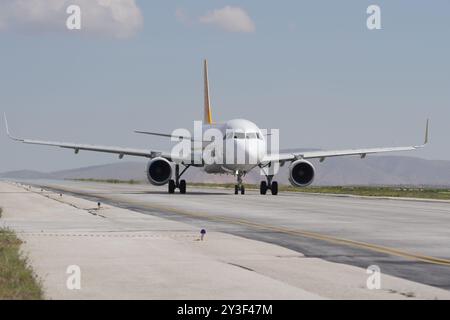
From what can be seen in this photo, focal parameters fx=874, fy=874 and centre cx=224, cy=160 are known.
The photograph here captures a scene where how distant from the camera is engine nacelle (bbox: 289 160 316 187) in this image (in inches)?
2037

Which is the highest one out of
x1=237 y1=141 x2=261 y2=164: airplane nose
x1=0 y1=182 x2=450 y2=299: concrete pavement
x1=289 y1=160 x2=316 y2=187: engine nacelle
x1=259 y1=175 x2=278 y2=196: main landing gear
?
x1=237 y1=141 x2=261 y2=164: airplane nose

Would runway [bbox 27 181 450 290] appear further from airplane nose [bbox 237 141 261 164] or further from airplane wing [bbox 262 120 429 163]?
airplane wing [bbox 262 120 429 163]

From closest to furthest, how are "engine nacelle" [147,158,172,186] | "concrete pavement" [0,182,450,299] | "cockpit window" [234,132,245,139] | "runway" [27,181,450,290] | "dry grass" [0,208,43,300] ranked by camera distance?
1. "dry grass" [0,208,43,300]
2. "concrete pavement" [0,182,450,299]
3. "runway" [27,181,450,290]
4. "cockpit window" [234,132,245,139]
5. "engine nacelle" [147,158,172,186]

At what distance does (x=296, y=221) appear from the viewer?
2653 cm

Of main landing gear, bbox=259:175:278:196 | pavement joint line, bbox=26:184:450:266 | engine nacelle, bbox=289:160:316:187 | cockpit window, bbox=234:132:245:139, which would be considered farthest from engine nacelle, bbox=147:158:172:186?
pavement joint line, bbox=26:184:450:266

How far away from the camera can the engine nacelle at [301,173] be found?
51747 millimetres

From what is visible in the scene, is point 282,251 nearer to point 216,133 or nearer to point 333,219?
point 333,219

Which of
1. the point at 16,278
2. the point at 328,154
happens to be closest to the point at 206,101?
the point at 328,154

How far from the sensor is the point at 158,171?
5028cm

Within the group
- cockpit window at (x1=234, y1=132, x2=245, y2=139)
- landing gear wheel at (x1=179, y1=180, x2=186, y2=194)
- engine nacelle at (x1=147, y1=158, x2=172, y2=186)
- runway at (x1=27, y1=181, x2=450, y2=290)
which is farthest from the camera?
landing gear wheel at (x1=179, y1=180, x2=186, y2=194)

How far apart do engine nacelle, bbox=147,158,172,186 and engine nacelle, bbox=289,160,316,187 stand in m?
7.31

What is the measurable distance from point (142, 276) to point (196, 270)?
1049mm
